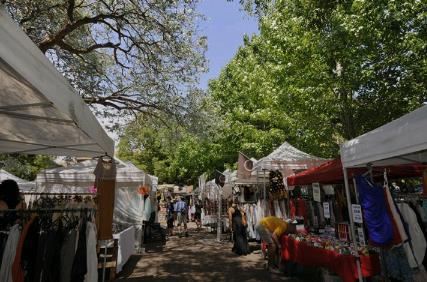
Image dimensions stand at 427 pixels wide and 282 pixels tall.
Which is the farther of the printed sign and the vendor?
the printed sign

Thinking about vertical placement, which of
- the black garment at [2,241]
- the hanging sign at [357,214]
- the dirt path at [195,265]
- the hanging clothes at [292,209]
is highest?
the hanging clothes at [292,209]

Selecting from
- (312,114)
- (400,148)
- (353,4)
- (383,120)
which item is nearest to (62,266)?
(400,148)

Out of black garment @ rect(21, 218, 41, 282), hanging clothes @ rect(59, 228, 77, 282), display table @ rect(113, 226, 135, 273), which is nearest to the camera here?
black garment @ rect(21, 218, 41, 282)

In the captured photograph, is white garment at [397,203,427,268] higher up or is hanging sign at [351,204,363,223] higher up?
hanging sign at [351,204,363,223]

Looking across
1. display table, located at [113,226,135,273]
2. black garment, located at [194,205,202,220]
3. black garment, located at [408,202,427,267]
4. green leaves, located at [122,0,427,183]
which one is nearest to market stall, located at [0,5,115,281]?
display table, located at [113,226,135,273]

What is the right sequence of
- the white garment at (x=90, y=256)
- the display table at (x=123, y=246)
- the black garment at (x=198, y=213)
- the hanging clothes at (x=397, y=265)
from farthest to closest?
the black garment at (x=198, y=213) < the display table at (x=123, y=246) < the hanging clothes at (x=397, y=265) < the white garment at (x=90, y=256)

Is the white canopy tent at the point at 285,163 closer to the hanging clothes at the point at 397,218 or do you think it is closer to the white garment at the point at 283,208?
the white garment at the point at 283,208

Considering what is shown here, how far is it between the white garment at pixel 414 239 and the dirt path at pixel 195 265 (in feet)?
12.0

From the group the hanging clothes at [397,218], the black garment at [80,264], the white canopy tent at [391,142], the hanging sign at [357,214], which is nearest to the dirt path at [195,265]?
the hanging sign at [357,214]

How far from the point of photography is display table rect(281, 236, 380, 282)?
5496 mm

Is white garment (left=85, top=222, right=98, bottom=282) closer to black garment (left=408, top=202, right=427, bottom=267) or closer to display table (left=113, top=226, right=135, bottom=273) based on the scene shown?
black garment (left=408, top=202, right=427, bottom=267)

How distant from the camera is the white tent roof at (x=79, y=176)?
33.6 ft

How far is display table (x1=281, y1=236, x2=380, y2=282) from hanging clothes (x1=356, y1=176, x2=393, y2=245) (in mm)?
760

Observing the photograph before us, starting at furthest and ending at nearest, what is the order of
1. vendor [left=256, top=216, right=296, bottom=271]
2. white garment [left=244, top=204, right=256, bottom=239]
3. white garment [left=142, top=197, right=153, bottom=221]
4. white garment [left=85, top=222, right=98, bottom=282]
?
1. white garment [left=142, top=197, right=153, bottom=221]
2. white garment [left=244, top=204, right=256, bottom=239]
3. vendor [left=256, top=216, right=296, bottom=271]
4. white garment [left=85, top=222, right=98, bottom=282]
